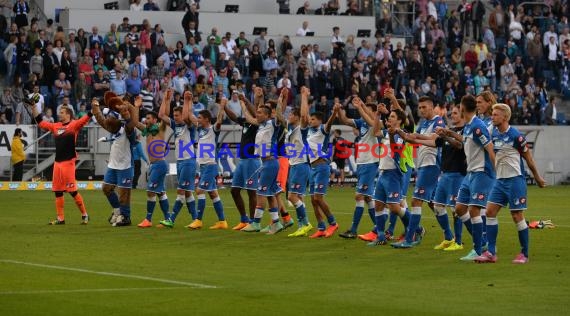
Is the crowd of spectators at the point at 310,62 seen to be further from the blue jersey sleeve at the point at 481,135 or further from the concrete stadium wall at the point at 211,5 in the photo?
the blue jersey sleeve at the point at 481,135

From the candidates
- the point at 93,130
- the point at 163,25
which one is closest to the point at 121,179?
the point at 93,130

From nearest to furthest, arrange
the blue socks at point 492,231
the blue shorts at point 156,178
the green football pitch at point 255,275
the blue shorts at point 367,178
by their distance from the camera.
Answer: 1. the green football pitch at point 255,275
2. the blue socks at point 492,231
3. the blue shorts at point 367,178
4. the blue shorts at point 156,178

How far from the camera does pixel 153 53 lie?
43.2m

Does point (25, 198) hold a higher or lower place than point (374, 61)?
lower

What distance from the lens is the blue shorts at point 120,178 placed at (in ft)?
82.4

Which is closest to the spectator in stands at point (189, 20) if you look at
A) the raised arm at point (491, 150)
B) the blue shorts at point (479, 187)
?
the blue shorts at point (479, 187)

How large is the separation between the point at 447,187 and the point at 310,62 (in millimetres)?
26640

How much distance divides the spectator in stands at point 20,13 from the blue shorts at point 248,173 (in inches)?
815

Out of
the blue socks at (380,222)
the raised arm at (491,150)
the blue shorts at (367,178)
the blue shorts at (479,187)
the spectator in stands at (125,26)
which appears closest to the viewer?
the raised arm at (491,150)

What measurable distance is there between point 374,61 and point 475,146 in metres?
28.9

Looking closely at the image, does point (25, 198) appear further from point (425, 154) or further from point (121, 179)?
point (425, 154)

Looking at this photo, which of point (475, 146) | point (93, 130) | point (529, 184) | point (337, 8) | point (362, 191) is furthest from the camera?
point (337, 8)

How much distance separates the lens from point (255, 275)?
16.4 meters

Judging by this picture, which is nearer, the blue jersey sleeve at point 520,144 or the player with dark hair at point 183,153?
the blue jersey sleeve at point 520,144
